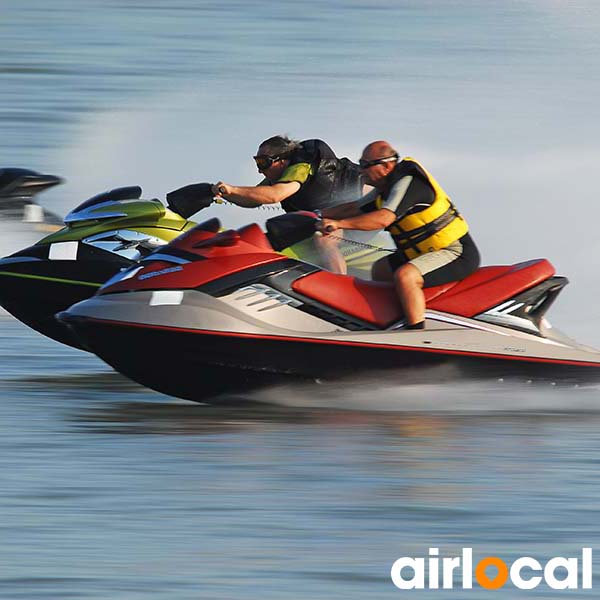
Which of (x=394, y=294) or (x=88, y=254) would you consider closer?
(x=394, y=294)

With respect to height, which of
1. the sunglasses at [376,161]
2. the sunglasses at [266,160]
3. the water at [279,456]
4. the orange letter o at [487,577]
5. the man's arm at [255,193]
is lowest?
the orange letter o at [487,577]

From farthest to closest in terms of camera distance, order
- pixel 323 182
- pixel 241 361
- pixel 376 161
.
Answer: pixel 323 182 < pixel 376 161 < pixel 241 361

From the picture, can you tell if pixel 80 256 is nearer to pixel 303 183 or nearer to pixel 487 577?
pixel 303 183

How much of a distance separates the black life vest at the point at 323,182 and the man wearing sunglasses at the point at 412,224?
1.01 metres

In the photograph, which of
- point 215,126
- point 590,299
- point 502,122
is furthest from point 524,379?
point 502,122

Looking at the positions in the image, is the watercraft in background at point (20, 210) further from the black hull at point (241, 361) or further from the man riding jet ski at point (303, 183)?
the black hull at point (241, 361)

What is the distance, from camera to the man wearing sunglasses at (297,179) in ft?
25.6

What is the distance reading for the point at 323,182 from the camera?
8250 millimetres

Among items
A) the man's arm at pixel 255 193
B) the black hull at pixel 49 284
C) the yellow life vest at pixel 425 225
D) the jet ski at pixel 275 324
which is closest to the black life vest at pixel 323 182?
the man's arm at pixel 255 193

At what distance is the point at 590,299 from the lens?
11188mm

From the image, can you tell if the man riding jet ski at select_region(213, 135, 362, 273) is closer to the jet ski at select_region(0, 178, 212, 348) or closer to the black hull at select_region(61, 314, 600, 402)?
the jet ski at select_region(0, 178, 212, 348)

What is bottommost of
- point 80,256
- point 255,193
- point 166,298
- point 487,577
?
point 487,577

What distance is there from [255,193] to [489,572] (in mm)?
3503

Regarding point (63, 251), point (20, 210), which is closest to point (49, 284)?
point (63, 251)
